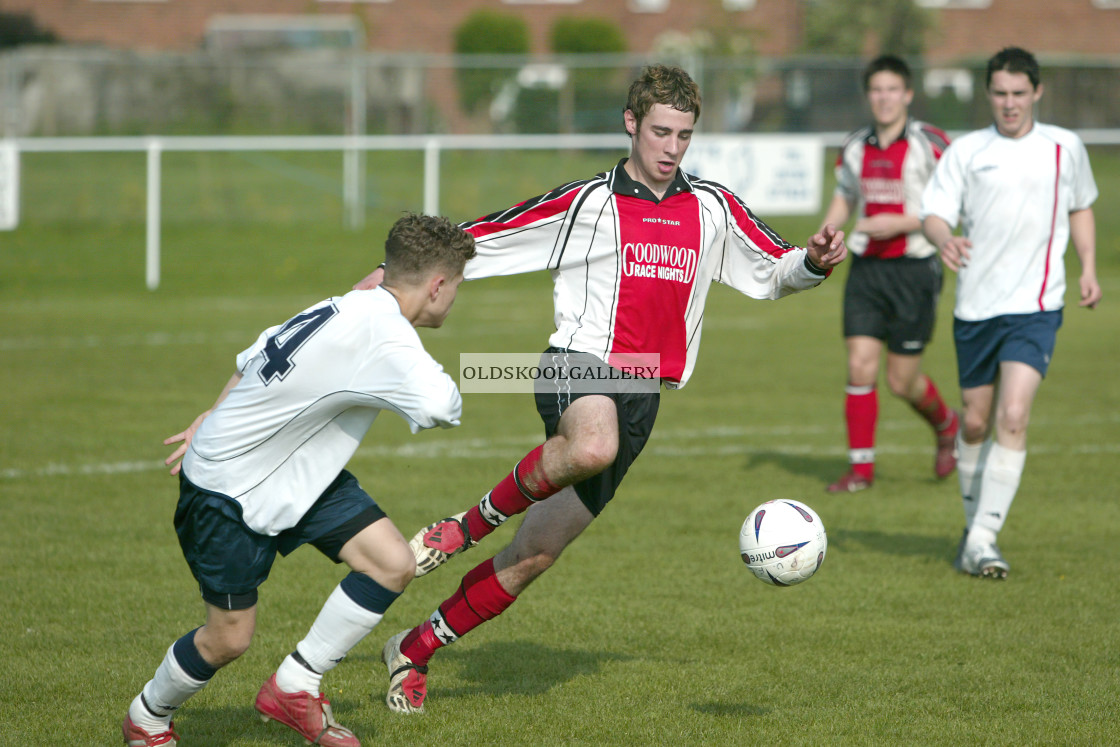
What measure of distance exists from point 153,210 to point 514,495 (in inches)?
514

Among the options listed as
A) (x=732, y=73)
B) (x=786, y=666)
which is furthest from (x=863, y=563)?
(x=732, y=73)

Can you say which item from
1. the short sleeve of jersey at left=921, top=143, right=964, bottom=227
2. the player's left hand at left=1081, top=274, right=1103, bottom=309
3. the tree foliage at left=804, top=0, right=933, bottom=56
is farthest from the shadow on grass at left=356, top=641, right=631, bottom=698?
the tree foliage at left=804, top=0, right=933, bottom=56

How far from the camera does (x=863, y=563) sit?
6.15m

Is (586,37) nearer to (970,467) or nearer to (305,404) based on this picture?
(970,467)

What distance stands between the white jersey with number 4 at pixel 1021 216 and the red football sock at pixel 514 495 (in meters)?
2.82

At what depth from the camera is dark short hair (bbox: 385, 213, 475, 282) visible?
12.0 ft

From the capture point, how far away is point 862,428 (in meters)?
7.87

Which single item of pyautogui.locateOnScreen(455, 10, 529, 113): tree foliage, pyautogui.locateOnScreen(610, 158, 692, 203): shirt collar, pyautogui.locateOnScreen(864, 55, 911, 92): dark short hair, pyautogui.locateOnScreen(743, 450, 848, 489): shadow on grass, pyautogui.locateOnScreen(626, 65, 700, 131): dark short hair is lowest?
pyautogui.locateOnScreen(743, 450, 848, 489): shadow on grass

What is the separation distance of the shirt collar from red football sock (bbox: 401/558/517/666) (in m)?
1.46

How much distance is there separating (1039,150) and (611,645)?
10.7ft

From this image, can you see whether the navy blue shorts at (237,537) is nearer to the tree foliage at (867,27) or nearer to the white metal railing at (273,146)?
the white metal railing at (273,146)

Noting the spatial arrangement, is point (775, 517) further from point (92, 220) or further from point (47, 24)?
point (47, 24)

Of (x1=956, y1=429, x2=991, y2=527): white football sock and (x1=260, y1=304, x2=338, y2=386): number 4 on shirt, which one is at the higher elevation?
(x1=260, y1=304, x2=338, y2=386): number 4 on shirt

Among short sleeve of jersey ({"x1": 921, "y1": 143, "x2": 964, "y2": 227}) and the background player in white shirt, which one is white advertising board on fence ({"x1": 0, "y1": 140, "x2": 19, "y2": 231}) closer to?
short sleeve of jersey ({"x1": 921, "y1": 143, "x2": 964, "y2": 227})
